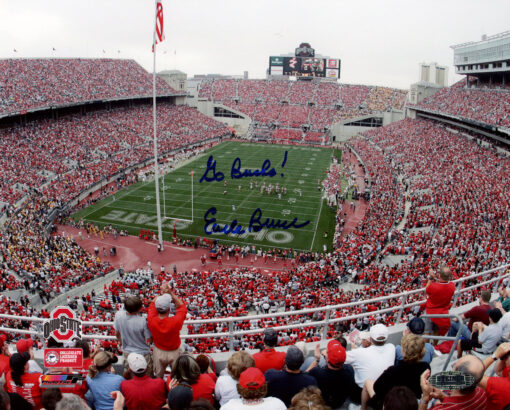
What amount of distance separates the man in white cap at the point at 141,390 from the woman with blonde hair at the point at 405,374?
1.97 metres

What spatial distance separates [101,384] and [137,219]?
88.3ft

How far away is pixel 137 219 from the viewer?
30.2 meters

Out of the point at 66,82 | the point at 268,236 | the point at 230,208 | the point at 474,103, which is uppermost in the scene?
the point at 66,82

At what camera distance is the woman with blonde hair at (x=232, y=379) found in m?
4.08

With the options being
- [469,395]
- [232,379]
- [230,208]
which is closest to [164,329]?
[232,379]

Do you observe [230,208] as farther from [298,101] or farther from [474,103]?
[298,101]

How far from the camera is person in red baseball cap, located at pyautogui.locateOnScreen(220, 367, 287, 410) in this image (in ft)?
11.9

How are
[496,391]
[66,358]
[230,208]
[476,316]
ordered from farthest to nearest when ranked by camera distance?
[230,208] < [476,316] < [66,358] < [496,391]

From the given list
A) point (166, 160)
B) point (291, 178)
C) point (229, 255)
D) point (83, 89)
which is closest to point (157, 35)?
point (229, 255)
